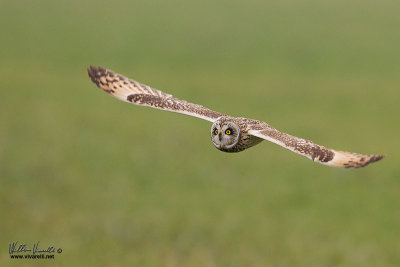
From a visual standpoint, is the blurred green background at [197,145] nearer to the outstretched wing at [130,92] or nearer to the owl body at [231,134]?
the outstretched wing at [130,92]

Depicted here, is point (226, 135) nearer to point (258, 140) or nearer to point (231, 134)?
point (231, 134)

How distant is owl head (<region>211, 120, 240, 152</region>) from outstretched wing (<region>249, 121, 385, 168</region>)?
137mm

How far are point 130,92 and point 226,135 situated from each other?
3030 mm

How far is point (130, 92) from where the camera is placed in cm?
912

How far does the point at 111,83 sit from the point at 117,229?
8813mm

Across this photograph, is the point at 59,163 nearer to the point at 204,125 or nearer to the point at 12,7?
the point at 204,125

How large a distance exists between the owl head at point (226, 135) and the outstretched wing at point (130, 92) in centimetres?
105

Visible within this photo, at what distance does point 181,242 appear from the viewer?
53.9ft

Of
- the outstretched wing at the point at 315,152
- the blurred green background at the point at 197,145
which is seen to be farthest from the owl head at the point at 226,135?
the blurred green background at the point at 197,145

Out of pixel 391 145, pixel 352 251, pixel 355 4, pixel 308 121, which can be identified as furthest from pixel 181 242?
pixel 355 4

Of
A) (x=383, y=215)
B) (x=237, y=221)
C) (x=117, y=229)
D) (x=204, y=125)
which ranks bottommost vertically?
(x=117, y=229)

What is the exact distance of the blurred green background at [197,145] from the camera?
654 inches

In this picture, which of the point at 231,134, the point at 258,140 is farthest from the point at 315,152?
the point at 258,140

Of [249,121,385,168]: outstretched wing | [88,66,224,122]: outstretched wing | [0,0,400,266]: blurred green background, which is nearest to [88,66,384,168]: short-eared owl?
[249,121,385,168]: outstretched wing
